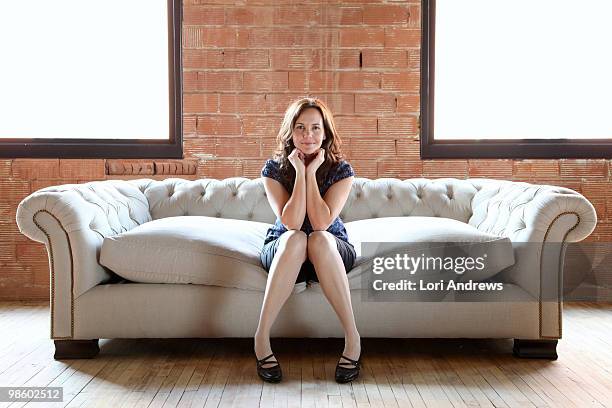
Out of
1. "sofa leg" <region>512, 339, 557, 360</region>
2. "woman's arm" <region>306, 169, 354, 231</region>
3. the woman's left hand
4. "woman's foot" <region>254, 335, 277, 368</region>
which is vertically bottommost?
"sofa leg" <region>512, 339, 557, 360</region>

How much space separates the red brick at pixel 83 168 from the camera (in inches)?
146

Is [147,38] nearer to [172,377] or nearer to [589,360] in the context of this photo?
[172,377]

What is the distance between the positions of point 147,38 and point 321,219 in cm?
196

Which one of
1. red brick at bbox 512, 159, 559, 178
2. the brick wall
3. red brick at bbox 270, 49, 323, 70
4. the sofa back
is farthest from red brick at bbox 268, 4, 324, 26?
red brick at bbox 512, 159, 559, 178

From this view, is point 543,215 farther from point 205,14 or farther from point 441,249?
point 205,14

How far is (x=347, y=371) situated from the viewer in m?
2.28

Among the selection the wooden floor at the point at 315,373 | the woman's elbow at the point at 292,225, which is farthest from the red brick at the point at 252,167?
the woman's elbow at the point at 292,225

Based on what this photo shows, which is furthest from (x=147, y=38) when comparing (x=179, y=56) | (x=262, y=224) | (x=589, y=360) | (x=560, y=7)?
(x=589, y=360)

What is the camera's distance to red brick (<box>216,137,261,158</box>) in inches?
146

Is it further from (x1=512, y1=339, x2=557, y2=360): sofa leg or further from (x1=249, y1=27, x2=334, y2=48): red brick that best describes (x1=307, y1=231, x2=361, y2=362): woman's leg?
(x1=249, y1=27, x2=334, y2=48): red brick

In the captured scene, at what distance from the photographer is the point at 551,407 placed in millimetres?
2049

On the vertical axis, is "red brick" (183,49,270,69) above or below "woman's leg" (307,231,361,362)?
above

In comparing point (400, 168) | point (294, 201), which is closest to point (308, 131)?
point (294, 201)

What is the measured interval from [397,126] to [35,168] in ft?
6.96
